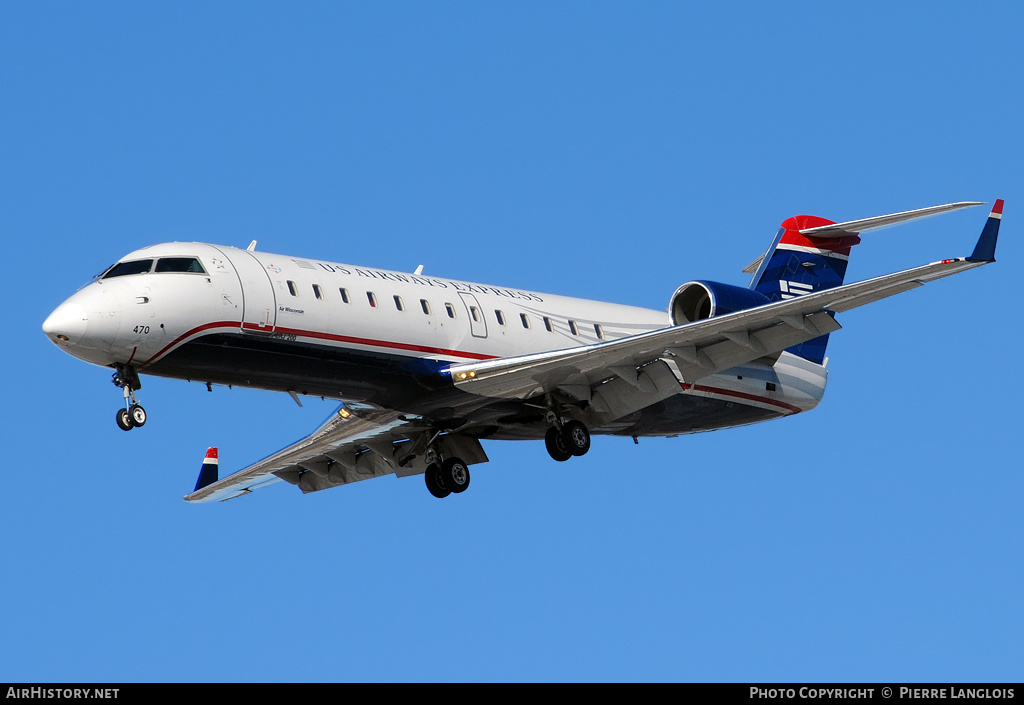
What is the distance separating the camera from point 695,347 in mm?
24875

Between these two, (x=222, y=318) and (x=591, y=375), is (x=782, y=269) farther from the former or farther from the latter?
(x=222, y=318)

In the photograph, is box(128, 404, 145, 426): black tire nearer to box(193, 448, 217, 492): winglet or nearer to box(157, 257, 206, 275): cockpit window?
box(157, 257, 206, 275): cockpit window

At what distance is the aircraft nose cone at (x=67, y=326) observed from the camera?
858 inches

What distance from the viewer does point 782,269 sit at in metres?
29.8

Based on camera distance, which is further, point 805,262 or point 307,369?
point 805,262

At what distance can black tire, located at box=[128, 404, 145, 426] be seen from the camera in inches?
877

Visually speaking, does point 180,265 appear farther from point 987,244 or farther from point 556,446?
point 987,244

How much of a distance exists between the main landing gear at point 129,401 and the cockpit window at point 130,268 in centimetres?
142

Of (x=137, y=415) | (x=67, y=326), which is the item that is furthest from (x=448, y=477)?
(x=67, y=326)

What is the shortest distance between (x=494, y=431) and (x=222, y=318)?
20.5ft

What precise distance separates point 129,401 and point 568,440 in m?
7.29

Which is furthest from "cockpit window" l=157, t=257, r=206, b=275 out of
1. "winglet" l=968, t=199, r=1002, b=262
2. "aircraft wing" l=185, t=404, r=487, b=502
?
"winglet" l=968, t=199, r=1002, b=262

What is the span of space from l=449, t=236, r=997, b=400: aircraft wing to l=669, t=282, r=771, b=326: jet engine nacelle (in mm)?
1274
